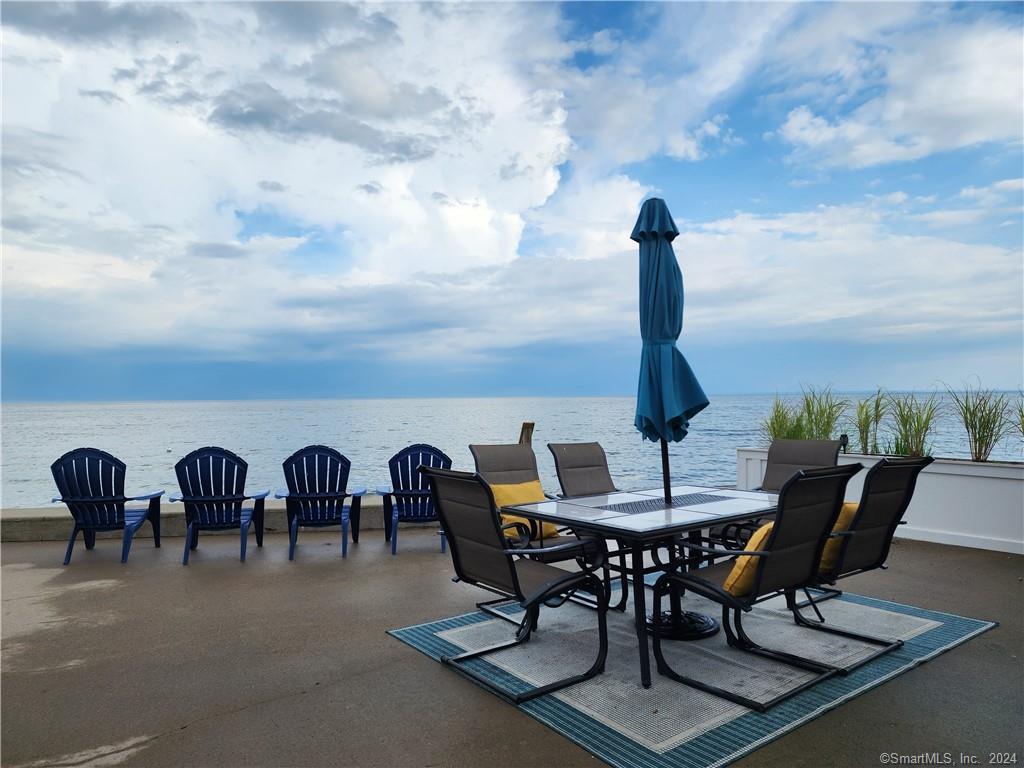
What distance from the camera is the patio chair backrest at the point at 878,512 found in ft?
10.0

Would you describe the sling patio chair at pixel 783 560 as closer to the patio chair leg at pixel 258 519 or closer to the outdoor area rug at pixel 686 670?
the outdoor area rug at pixel 686 670

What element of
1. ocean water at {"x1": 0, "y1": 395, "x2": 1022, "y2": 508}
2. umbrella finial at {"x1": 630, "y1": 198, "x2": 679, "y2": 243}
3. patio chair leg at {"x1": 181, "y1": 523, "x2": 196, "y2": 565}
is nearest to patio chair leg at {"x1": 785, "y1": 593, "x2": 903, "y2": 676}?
umbrella finial at {"x1": 630, "y1": 198, "x2": 679, "y2": 243}

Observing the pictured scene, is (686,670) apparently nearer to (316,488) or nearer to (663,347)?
(663,347)

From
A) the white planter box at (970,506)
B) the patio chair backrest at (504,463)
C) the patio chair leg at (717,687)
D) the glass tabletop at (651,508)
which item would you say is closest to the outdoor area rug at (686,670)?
the patio chair leg at (717,687)

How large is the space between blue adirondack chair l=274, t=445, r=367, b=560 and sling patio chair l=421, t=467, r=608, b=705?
2932 mm

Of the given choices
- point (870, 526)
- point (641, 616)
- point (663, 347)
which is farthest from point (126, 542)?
point (870, 526)

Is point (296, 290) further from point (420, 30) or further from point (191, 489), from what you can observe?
point (191, 489)

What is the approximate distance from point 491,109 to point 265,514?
23.8 feet

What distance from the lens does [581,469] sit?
4.81 metres

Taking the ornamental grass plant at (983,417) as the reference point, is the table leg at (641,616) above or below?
below

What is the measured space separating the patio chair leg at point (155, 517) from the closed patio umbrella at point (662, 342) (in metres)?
4.69

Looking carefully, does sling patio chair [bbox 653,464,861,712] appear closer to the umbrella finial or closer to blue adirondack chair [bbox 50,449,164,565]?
the umbrella finial

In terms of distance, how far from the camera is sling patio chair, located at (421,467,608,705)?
2.70 meters

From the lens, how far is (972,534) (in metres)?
5.52
